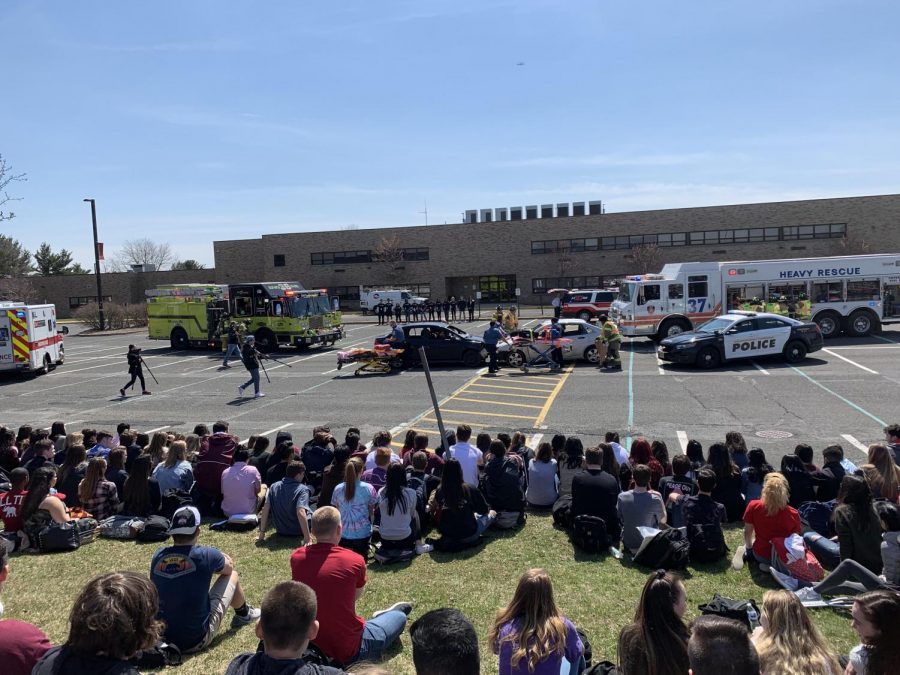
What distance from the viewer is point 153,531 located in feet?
27.2

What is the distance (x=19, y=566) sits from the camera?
24.4 feet

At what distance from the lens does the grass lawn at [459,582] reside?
18.5 feet

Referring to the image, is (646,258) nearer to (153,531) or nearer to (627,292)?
(627,292)

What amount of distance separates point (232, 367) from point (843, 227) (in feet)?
160

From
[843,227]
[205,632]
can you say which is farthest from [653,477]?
[843,227]

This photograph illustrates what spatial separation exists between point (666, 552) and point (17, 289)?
7241cm

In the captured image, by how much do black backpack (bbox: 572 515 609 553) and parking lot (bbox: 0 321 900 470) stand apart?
217 inches

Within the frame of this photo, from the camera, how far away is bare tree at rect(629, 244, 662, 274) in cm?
5575

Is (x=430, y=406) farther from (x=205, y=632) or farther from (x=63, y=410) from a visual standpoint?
(x=205, y=632)

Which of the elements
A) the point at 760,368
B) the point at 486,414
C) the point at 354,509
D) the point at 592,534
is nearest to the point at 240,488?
the point at 354,509

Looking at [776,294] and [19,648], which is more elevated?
[776,294]

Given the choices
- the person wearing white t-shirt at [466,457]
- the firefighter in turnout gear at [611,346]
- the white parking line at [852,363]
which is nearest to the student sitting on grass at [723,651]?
the person wearing white t-shirt at [466,457]

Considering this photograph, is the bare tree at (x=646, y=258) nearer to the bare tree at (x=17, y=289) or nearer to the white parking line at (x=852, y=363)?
the white parking line at (x=852, y=363)

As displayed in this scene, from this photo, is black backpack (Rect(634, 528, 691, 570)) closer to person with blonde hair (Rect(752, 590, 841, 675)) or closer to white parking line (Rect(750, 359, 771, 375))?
person with blonde hair (Rect(752, 590, 841, 675))
